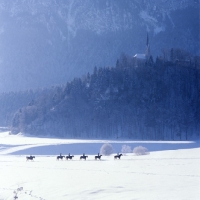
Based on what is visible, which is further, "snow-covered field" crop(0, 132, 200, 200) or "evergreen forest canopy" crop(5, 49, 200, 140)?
"evergreen forest canopy" crop(5, 49, 200, 140)

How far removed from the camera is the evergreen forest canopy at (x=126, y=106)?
116 meters

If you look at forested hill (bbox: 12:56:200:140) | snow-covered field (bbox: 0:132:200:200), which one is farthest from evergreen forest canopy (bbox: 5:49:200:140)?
snow-covered field (bbox: 0:132:200:200)

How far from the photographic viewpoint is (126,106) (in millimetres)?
125125

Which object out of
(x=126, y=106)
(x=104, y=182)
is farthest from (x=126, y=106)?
(x=104, y=182)

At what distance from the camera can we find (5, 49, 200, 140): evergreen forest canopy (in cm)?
11638

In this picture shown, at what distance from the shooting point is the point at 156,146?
86.8 meters

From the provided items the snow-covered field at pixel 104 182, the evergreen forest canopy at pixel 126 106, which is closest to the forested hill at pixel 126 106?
the evergreen forest canopy at pixel 126 106

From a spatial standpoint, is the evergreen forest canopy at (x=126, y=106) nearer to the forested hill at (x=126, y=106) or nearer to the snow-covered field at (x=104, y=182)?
the forested hill at (x=126, y=106)

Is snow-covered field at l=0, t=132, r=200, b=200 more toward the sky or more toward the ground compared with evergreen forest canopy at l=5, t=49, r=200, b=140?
more toward the ground

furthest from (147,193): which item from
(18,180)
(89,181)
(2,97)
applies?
(2,97)

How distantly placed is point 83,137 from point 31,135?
13.3 m

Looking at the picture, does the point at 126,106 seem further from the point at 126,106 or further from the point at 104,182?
the point at 104,182

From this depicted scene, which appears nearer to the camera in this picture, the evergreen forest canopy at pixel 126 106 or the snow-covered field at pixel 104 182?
the snow-covered field at pixel 104 182

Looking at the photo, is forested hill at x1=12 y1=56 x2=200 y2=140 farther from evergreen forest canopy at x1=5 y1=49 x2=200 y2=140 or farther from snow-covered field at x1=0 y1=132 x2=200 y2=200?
snow-covered field at x1=0 y1=132 x2=200 y2=200
